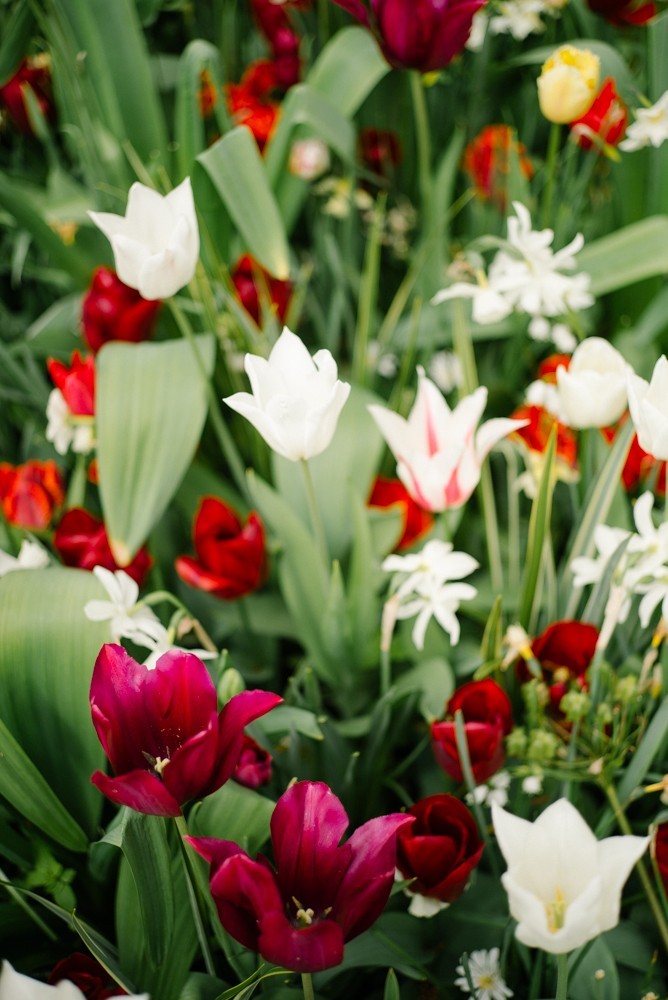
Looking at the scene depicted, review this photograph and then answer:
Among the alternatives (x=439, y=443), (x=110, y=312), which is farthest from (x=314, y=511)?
(x=110, y=312)

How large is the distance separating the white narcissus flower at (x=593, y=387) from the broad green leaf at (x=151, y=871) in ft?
1.11

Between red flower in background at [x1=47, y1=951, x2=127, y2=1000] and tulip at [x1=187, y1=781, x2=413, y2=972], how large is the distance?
142 millimetres

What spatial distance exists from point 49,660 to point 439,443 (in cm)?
27

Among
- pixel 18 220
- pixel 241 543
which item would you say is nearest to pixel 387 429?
pixel 241 543

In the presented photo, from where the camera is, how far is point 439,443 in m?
0.58

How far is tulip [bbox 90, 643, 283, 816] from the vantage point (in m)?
0.38

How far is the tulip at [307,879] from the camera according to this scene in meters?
0.37

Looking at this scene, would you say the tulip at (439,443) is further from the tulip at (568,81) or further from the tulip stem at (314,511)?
the tulip at (568,81)

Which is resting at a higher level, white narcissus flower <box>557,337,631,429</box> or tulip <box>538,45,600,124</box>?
tulip <box>538,45,600,124</box>

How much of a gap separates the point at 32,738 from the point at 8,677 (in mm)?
44

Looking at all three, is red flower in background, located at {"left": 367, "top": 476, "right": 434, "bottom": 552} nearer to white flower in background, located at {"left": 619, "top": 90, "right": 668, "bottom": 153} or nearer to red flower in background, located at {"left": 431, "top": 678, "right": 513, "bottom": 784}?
red flower in background, located at {"left": 431, "top": 678, "right": 513, "bottom": 784}

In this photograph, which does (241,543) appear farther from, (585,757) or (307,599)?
(585,757)

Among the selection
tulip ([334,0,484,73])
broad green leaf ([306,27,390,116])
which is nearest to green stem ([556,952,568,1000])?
tulip ([334,0,484,73])

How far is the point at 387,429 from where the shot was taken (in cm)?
57
